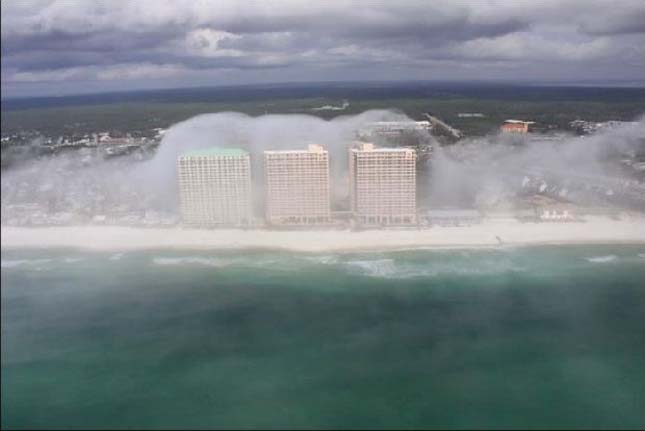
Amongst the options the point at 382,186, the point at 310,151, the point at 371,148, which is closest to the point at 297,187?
the point at 310,151

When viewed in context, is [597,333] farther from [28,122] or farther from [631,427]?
[28,122]

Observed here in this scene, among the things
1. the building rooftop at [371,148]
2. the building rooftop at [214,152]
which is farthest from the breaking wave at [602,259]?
the building rooftop at [214,152]

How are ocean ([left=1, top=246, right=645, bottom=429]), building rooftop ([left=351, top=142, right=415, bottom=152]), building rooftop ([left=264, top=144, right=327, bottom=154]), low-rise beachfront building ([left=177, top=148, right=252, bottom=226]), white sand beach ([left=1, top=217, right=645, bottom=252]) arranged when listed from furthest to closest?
building rooftop ([left=351, top=142, right=415, bottom=152]) < building rooftop ([left=264, top=144, right=327, bottom=154]) < low-rise beachfront building ([left=177, top=148, right=252, bottom=226]) < white sand beach ([left=1, top=217, right=645, bottom=252]) < ocean ([left=1, top=246, right=645, bottom=429])

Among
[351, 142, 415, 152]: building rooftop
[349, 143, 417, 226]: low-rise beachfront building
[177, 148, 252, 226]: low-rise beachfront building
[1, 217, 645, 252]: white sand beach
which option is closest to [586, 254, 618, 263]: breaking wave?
[1, 217, 645, 252]: white sand beach

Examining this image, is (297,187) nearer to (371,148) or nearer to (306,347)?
(371,148)

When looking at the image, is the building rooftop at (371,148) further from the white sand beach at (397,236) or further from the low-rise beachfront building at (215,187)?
the low-rise beachfront building at (215,187)

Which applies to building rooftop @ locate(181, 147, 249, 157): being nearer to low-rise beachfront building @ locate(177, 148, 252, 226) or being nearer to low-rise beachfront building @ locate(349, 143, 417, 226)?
low-rise beachfront building @ locate(177, 148, 252, 226)
